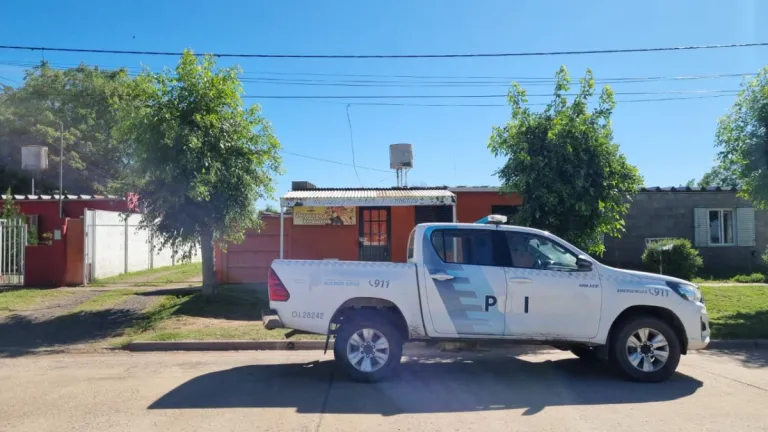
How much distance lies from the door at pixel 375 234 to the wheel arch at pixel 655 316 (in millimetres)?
9819

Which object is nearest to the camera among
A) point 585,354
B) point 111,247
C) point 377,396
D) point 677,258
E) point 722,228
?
point 377,396

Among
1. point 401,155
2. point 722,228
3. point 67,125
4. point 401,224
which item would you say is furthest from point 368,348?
point 67,125

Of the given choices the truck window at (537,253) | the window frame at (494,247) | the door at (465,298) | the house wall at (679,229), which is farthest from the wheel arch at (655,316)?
the house wall at (679,229)

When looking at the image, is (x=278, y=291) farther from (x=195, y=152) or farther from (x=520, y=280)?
(x=195, y=152)

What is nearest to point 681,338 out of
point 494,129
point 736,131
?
point 494,129

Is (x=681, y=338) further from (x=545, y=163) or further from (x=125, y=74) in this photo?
(x=125, y=74)

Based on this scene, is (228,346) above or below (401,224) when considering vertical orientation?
below

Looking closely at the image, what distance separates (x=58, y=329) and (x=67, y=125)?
2771 cm

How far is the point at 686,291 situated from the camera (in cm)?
711

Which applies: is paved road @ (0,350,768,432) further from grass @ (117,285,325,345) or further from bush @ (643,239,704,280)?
bush @ (643,239,704,280)

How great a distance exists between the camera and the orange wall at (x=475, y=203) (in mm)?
16562

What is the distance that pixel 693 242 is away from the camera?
19031 mm

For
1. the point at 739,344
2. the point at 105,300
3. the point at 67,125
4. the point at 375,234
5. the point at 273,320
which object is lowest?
the point at 739,344

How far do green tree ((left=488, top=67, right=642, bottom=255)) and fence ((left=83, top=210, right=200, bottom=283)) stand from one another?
9.24 m
